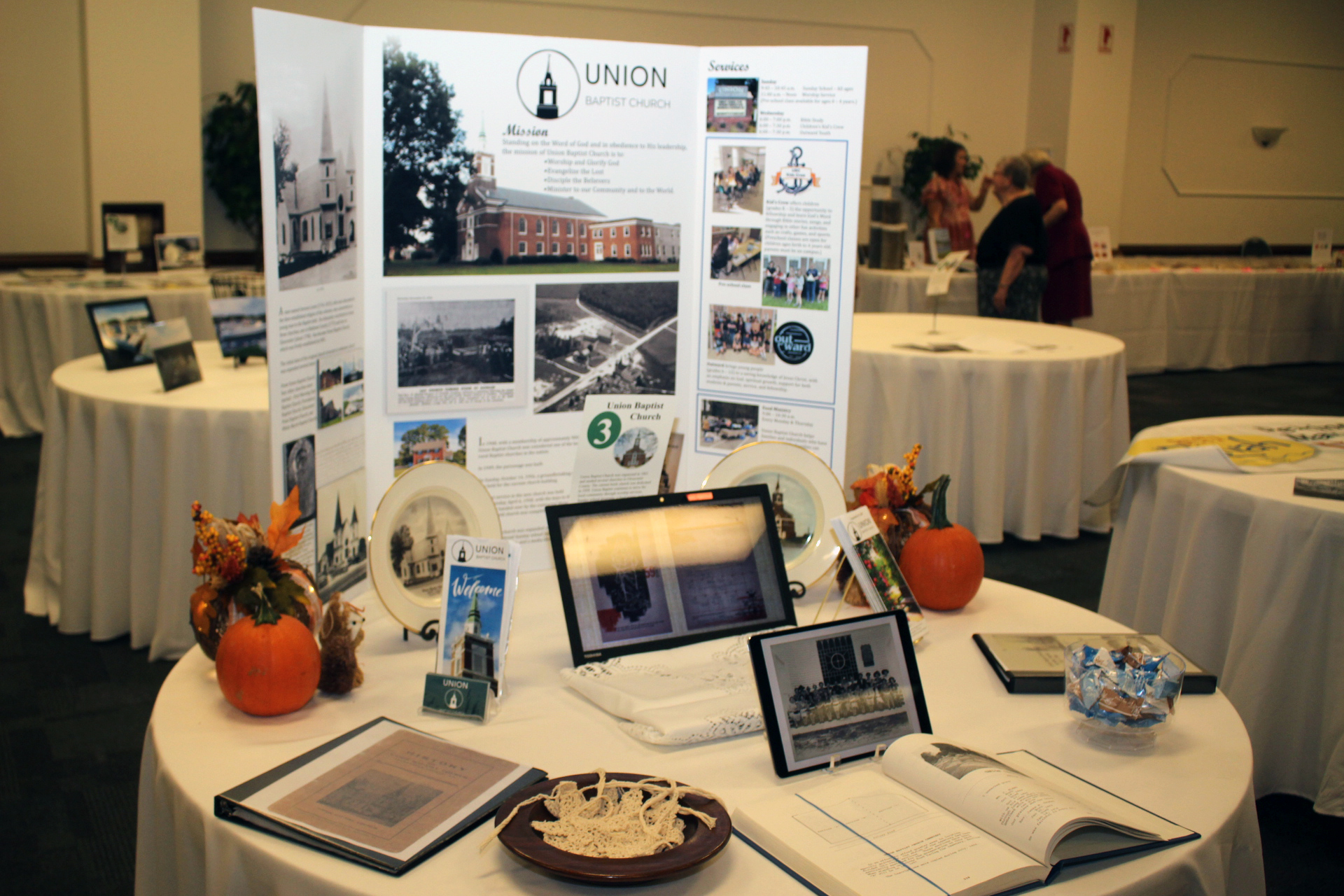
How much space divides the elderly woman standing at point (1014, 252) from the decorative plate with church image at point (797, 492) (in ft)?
13.4

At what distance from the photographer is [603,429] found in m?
1.80

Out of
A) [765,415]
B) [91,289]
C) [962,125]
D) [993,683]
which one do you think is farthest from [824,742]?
[962,125]

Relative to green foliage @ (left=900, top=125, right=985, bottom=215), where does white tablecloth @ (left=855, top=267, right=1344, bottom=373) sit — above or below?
below

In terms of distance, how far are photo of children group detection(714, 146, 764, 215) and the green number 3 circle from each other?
408 millimetres

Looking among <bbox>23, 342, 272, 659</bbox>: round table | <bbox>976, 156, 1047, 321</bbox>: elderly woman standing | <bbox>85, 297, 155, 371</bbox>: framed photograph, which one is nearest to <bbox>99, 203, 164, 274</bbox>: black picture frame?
<bbox>85, 297, 155, 371</bbox>: framed photograph

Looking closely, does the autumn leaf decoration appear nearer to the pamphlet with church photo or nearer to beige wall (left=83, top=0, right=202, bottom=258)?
the pamphlet with church photo

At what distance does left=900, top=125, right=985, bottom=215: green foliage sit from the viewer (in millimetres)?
9039

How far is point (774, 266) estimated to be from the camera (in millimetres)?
1836

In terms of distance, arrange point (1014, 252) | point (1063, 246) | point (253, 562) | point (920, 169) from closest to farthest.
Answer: point (253, 562)
point (1014, 252)
point (1063, 246)
point (920, 169)

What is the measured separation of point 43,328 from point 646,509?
5215 millimetres

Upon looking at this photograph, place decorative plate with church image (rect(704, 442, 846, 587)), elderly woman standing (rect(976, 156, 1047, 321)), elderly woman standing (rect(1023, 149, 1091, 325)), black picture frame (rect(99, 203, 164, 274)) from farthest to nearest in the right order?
black picture frame (rect(99, 203, 164, 274)) < elderly woman standing (rect(1023, 149, 1091, 325)) < elderly woman standing (rect(976, 156, 1047, 321)) < decorative plate with church image (rect(704, 442, 846, 587))

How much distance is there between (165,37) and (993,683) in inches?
273

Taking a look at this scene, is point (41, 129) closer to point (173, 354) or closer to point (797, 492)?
point (173, 354)

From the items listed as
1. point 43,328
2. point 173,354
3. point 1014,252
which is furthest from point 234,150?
point 1014,252
